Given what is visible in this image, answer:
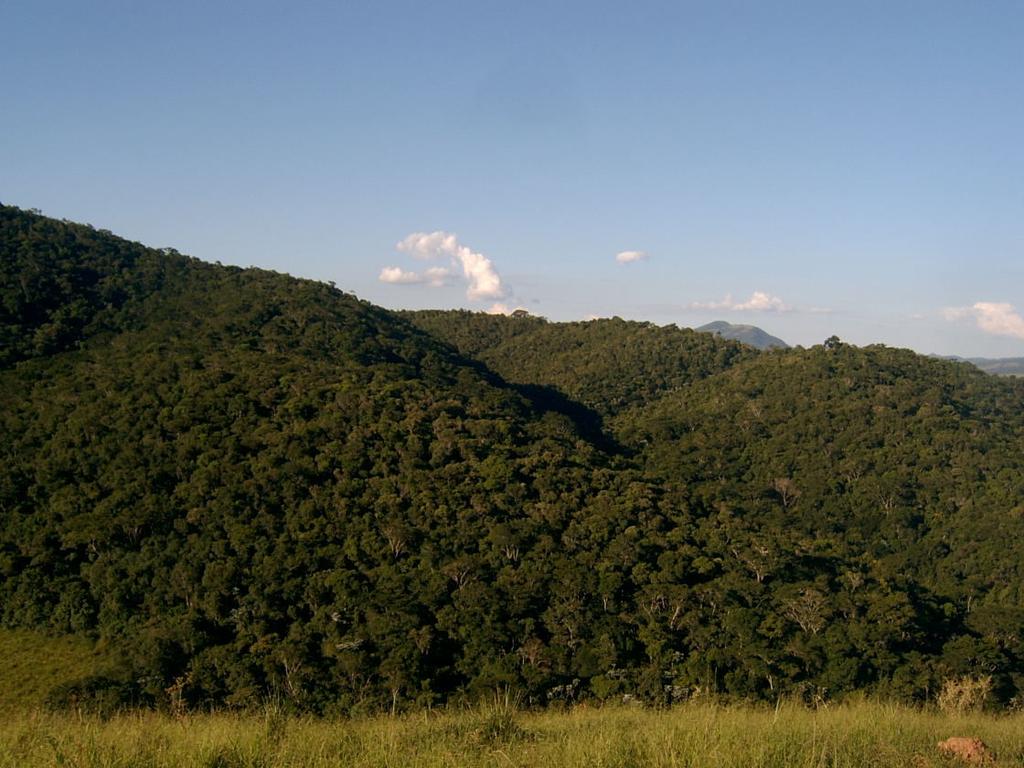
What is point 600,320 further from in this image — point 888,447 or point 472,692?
point 472,692

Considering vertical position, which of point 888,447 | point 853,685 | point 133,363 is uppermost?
point 133,363

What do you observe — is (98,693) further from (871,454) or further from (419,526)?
(871,454)

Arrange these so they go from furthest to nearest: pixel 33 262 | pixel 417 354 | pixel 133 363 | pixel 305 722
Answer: pixel 417 354 < pixel 33 262 < pixel 133 363 < pixel 305 722

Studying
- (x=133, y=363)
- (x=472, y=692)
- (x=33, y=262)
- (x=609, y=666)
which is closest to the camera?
(x=472, y=692)

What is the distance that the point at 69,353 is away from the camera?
40938 mm

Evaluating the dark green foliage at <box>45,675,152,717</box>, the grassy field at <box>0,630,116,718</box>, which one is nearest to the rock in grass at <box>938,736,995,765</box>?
the dark green foliage at <box>45,675,152,717</box>

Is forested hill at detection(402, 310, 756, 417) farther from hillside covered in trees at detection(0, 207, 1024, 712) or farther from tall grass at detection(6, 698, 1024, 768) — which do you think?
tall grass at detection(6, 698, 1024, 768)

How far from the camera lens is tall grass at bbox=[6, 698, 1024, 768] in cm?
475

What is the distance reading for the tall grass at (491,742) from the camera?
4.75m

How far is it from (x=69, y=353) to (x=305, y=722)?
137ft

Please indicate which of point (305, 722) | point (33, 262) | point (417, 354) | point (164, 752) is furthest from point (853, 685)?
point (33, 262)

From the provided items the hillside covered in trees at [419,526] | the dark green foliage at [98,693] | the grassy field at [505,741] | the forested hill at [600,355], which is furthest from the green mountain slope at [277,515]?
the forested hill at [600,355]

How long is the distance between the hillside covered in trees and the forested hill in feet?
56.9

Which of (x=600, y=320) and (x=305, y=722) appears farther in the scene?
(x=600, y=320)
